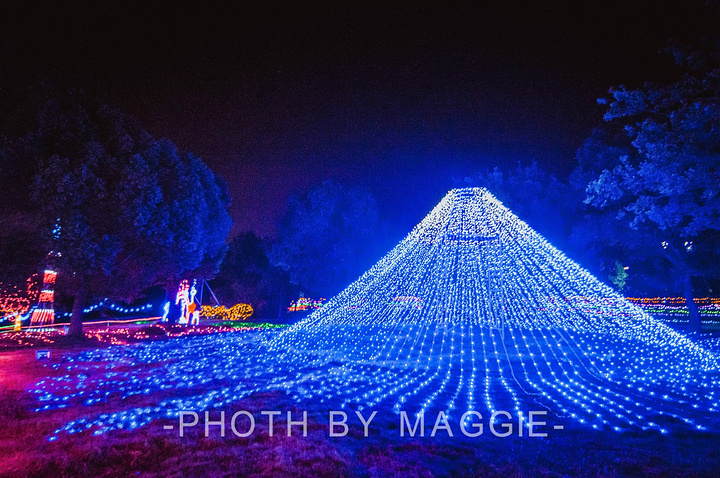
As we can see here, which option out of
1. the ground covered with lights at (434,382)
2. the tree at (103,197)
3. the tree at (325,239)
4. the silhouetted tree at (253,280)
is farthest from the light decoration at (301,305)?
the tree at (103,197)

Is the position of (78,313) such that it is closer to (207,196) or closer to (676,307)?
(207,196)

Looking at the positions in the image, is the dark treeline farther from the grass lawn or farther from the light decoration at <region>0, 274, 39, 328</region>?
the grass lawn

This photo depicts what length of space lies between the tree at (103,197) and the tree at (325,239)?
9286mm

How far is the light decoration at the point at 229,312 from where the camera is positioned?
23.2m

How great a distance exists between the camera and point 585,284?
11.1m

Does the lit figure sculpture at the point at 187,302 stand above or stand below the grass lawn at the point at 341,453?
above

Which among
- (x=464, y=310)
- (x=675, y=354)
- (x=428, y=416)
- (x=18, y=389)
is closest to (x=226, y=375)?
(x=18, y=389)

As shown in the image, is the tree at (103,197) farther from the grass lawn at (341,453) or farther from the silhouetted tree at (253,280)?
the silhouetted tree at (253,280)

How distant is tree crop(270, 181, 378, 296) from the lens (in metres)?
23.7

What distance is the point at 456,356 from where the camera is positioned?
34.2ft

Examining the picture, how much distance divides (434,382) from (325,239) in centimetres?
1704

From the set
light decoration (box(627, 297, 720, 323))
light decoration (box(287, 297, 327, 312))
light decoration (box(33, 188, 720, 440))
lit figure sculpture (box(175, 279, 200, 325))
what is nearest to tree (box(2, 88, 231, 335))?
light decoration (box(33, 188, 720, 440))

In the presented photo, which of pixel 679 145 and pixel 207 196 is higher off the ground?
pixel 207 196

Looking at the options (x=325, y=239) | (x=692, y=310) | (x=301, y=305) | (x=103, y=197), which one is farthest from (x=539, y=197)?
(x=103, y=197)
